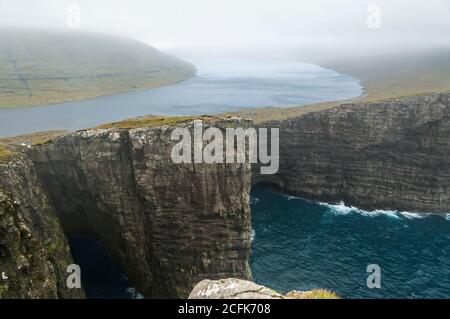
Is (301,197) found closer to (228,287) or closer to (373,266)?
(373,266)

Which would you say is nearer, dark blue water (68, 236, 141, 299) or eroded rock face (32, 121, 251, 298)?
eroded rock face (32, 121, 251, 298)

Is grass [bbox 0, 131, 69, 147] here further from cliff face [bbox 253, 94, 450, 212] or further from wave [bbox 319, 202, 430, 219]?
wave [bbox 319, 202, 430, 219]

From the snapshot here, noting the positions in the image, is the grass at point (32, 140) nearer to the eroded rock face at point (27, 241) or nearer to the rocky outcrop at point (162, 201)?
the rocky outcrop at point (162, 201)

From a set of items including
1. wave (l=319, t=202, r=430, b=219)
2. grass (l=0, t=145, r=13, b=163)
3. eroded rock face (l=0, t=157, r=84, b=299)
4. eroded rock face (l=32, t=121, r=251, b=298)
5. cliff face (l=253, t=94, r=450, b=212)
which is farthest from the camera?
cliff face (l=253, t=94, r=450, b=212)

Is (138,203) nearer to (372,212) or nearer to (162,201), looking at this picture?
(162,201)

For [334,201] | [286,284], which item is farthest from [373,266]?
[334,201]

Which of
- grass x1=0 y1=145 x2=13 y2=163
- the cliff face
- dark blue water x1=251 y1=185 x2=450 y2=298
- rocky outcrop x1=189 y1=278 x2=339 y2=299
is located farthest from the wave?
rocky outcrop x1=189 y1=278 x2=339 y2=299

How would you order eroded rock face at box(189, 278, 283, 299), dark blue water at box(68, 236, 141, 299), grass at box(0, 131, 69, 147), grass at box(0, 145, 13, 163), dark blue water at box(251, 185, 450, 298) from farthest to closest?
dark blue water at box(251, 185, 450, 298)
grass at box(0, 131, 69, 147)
dark blue water at box(68, 236, 141, 299)
grass at box(0, 145, 13, 163)
eroded rock face at box(189, 278, 283, 299)
